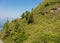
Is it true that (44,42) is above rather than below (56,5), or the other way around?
below

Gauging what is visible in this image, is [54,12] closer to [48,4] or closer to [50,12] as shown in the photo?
[50,12]

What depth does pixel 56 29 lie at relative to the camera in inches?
1775

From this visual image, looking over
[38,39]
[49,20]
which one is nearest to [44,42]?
[38,39]

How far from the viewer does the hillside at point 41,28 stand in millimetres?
40188

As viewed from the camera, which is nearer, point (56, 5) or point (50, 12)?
point (50, 12)

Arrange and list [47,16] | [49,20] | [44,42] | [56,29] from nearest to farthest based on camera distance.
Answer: [44,42] < [56,29] < [49,20] < [47,16]

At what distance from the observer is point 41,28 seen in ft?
158

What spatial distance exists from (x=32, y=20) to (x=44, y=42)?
24.1 meters

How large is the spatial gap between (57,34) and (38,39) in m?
4.13

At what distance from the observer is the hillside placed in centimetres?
4019

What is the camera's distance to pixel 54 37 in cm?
3953

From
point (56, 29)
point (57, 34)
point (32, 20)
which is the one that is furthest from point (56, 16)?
point (57, 34)

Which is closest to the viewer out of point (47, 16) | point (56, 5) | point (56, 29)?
point (56, 29)

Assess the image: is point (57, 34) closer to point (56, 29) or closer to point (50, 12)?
point (56, 29)
